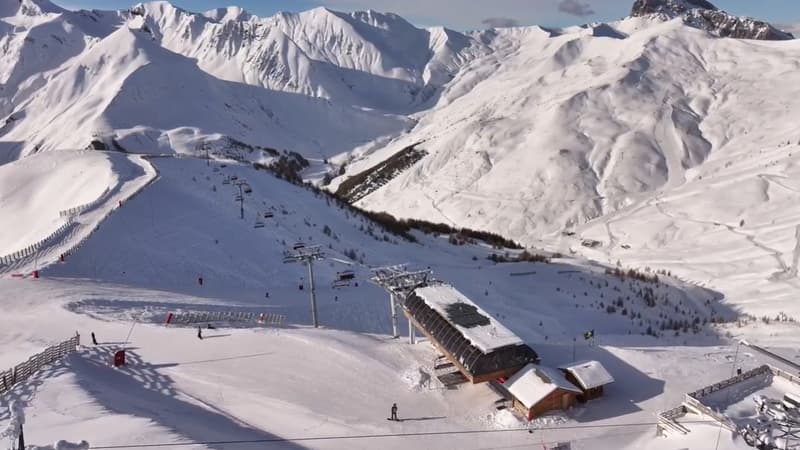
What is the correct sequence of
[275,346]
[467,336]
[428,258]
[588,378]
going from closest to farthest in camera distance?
[588,378] < [467,336] < [275,346] < [428,258]

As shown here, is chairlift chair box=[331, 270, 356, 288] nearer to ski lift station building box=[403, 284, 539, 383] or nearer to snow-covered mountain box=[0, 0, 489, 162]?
ski lift station building box=[403, 284, 539, 383]

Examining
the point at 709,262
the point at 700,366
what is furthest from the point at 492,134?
the point at 700,366

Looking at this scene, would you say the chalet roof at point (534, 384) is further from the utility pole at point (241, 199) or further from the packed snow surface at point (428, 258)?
the utility pole at point (241, 199)

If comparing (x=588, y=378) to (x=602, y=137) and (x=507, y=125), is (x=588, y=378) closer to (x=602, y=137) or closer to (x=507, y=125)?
(x=602, y=137)

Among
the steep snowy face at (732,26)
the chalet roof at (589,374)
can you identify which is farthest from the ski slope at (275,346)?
the steep snowy face at (732,26)

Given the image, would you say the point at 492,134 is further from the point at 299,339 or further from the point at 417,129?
the point at 299,339

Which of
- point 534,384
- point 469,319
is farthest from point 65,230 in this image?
point 534,384

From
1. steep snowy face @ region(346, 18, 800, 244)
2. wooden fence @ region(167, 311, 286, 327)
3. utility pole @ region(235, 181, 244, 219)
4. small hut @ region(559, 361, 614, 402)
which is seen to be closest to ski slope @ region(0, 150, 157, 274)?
utility pole @ region(235, 181, 244, 219)
